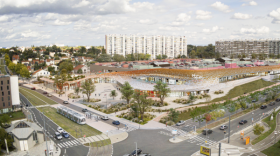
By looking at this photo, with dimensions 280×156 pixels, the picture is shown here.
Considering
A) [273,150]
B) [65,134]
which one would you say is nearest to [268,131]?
[273,150]

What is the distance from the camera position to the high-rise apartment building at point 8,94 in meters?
45.3

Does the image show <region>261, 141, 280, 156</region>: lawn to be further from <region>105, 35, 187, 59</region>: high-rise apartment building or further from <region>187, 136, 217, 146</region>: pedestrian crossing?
<region>105, 35, 187, 59</region>: high-rise apartment building

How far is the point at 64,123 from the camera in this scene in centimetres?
4038

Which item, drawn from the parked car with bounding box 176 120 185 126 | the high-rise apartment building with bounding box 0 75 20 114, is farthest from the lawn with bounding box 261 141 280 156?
the high-rise apartment building with bounding box 0 75 20 114

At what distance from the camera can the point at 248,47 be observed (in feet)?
527

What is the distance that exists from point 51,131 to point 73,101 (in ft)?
66.3

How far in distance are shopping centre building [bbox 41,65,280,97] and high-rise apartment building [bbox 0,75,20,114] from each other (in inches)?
849

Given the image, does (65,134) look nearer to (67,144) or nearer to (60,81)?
(67,144)

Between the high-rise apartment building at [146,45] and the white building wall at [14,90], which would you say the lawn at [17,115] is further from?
the high-rise apartment building at [146,45]

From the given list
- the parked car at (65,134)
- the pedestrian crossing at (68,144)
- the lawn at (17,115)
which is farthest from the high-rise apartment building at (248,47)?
the pedestrian crossing at (68,144)

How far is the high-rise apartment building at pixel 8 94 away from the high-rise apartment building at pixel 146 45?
3875 inches

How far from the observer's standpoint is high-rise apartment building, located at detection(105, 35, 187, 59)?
470ft

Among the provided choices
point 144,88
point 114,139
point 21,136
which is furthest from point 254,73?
point 21,136

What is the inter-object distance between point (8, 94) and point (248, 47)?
15938cm
